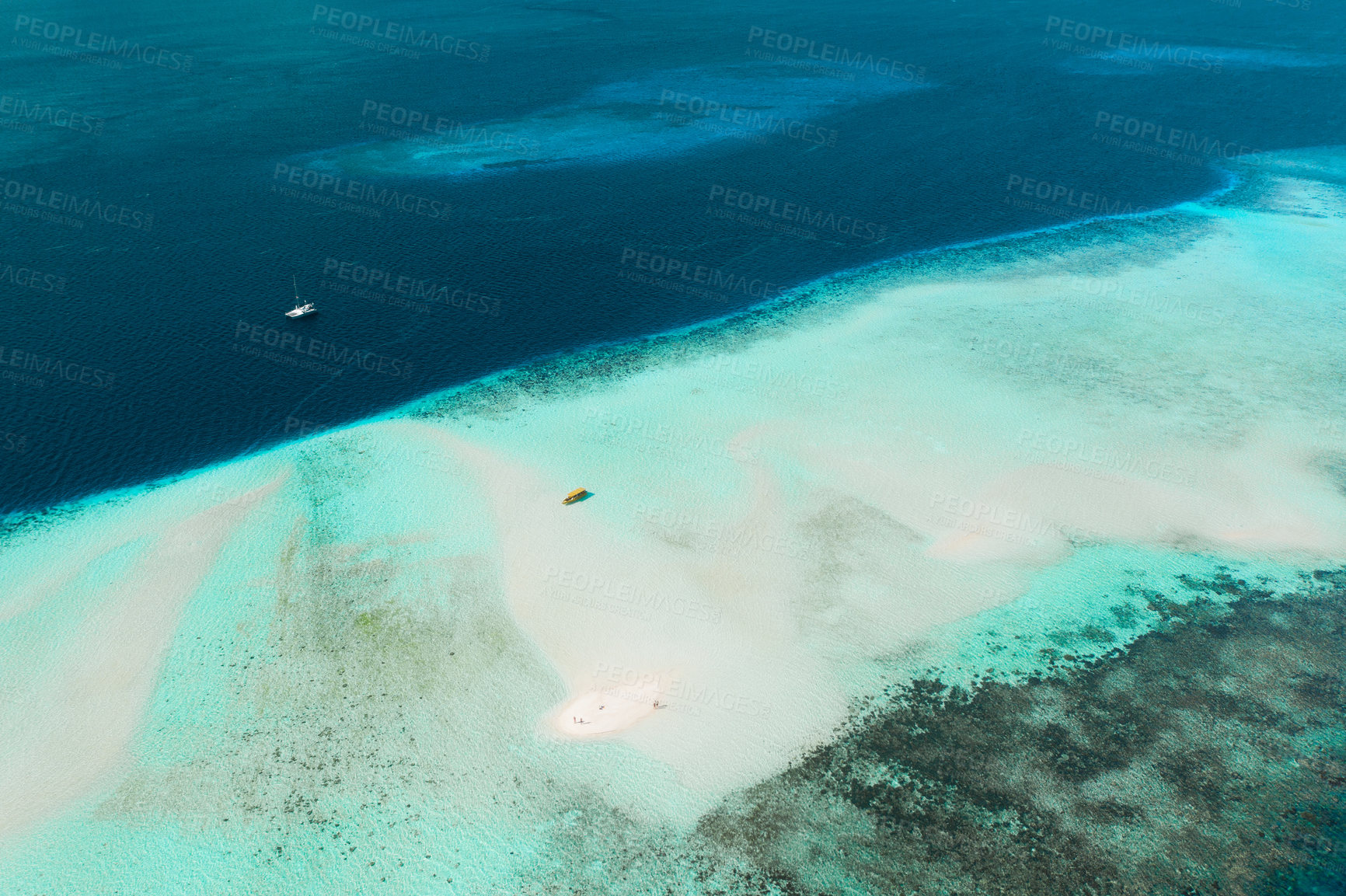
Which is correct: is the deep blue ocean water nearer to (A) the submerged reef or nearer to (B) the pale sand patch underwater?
(B) the pale sand patch underwater

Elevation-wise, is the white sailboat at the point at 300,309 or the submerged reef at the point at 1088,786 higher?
the white sailboat at the point at 300,309

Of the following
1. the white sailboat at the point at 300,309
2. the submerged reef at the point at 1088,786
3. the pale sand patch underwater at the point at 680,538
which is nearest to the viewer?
the submerged reef at the point at 1088,786

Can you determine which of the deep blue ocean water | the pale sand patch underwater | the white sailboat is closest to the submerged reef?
the pale sand patch underwater

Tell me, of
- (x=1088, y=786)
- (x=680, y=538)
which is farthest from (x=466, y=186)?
(x=1088, y=786)

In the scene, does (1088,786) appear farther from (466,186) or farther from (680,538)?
(466,186)

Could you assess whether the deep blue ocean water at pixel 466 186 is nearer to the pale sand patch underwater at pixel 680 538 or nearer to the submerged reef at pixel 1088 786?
the pale sand patch underwater at pixel 680 538

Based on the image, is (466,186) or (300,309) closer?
(300,309)

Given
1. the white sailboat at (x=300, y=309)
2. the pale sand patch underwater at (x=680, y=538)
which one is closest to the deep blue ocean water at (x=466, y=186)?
the white sailboat at (x=300, y=309)

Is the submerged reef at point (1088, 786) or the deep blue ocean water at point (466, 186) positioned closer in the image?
the submerged reef at point (1088, 786)
